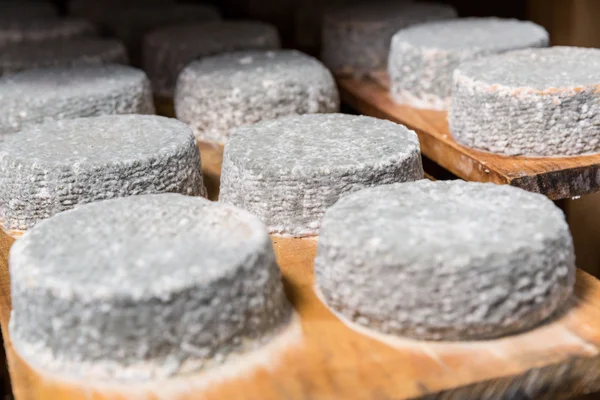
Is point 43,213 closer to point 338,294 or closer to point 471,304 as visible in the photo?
point 338,294

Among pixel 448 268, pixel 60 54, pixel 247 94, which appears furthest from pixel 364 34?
pixel 448 268

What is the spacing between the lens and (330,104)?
202 centimetres

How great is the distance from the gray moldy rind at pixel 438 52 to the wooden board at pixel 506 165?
0.22 feet

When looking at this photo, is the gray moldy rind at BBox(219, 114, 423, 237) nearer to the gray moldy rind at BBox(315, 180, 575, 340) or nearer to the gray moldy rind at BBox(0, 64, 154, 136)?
the gray moldy rind at BBox(315, 180, 575, 340)

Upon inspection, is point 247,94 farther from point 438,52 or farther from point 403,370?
point 403,370

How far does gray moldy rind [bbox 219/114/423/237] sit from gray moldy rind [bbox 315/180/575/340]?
0.64 ft

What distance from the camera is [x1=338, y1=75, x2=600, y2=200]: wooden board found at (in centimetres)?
158

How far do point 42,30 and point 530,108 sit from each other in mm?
1716

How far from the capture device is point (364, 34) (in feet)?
8.04

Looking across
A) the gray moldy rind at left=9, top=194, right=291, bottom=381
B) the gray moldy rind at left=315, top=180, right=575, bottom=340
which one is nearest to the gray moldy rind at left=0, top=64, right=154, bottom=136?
the gray moldy rind at left=9, top=194, right=291, bottom=381

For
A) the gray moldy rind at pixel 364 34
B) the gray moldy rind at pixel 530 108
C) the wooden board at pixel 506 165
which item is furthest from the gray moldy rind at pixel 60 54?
the gray moldy rind at pixel 530 108

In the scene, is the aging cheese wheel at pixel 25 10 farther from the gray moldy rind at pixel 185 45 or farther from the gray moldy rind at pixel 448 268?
the gray moldy rind at pixel 448 268

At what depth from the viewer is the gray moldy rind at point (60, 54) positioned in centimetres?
230

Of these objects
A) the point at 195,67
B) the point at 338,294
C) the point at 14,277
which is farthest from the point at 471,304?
the point at 195,67
